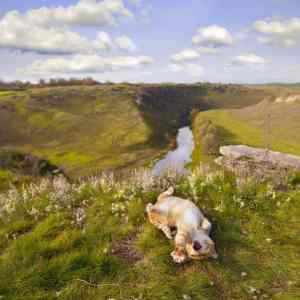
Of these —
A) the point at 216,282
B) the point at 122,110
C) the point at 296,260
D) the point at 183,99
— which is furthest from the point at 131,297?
the point at 183,99

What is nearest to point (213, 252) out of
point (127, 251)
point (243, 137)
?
point (127, 251)

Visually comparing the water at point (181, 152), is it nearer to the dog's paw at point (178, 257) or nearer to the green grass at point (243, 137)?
the green grass at point (243, 137)

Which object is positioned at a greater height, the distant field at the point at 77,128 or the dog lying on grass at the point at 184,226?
the dog lying on grass at the point at 184,226

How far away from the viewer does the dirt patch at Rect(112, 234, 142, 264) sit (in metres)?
4.64

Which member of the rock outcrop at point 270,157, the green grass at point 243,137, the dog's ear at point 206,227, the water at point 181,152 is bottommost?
the water at point 181,152

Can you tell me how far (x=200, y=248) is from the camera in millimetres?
4441

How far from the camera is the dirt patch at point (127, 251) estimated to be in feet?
15.2

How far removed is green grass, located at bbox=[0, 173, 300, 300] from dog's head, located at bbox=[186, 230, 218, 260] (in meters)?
0.13

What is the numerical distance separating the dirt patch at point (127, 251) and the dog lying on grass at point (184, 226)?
57 cm

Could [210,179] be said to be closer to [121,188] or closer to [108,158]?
[121,188]

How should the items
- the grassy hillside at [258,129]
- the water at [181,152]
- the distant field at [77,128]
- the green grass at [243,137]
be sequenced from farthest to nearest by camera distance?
the distant field at [77,128]
the water at [181,152]
the grassy hillside at [258,129]
the green grass at [243,137]

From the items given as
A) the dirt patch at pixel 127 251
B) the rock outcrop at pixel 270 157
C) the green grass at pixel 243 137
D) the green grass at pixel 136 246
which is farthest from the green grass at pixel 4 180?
the green grass at pixel 243 137

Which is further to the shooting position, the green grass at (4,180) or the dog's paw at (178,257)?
the green grass at (4,180)

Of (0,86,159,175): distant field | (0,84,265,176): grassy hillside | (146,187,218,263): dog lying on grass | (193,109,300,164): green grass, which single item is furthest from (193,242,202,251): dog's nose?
(0,86,159,175): distant field
